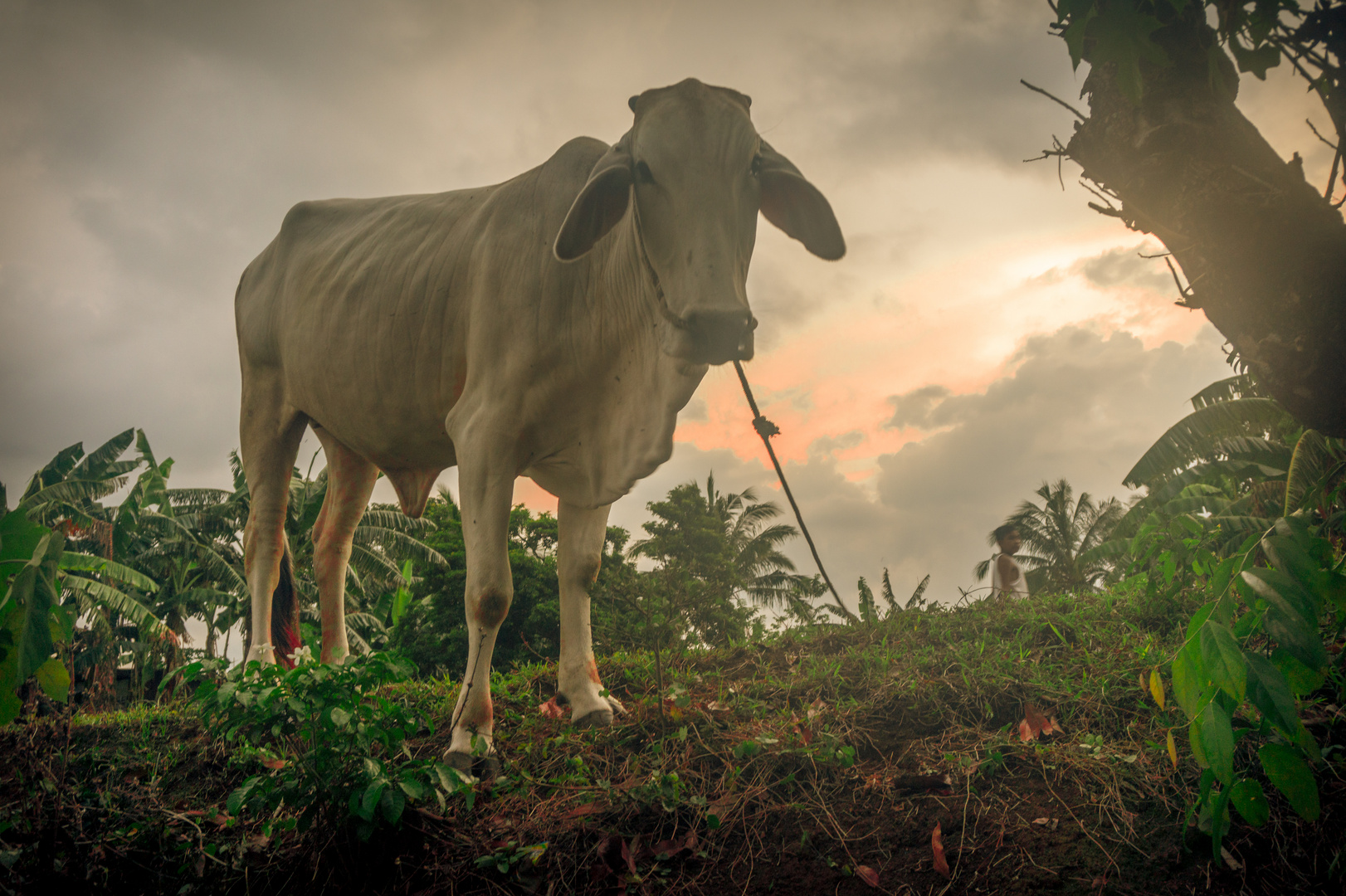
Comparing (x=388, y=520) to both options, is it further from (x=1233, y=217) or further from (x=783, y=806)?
(x=1233, y=217)

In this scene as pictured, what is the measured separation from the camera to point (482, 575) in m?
3.50

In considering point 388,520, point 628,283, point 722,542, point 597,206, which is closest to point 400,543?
point 388,520

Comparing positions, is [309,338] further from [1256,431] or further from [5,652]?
[1256,431]

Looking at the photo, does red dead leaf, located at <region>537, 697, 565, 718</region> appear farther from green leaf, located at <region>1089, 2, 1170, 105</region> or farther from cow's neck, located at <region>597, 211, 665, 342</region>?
green leaf, located at <region>1089, 2, 1170, 105</region>

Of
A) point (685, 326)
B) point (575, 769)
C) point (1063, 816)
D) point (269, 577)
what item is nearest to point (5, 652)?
point (575, 769)

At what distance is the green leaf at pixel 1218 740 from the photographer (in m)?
1.51

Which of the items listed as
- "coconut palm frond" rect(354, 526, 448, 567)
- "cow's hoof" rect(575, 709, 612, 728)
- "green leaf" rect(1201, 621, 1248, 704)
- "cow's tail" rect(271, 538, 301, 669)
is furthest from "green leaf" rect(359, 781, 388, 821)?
"coconut palm frond" rect(354, 526, 448, 567)

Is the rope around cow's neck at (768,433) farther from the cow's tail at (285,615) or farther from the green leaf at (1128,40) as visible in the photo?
the cow's tail at (285,615)

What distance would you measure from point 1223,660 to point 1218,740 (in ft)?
0.52

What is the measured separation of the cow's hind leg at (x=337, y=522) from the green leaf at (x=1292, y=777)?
4.58 m

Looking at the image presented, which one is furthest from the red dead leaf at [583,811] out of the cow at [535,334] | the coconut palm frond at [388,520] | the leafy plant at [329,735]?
the coconut palm frond at [388,520]

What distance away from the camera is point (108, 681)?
5465 millimetres

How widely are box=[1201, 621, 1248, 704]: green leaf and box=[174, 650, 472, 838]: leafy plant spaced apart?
2013 mm

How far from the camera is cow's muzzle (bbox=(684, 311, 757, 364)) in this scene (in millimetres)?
2818
